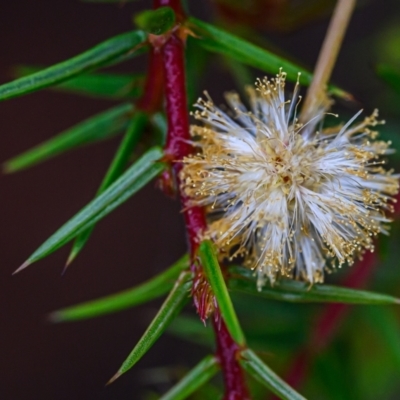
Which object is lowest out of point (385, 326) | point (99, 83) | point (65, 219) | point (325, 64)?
point (385, 326)

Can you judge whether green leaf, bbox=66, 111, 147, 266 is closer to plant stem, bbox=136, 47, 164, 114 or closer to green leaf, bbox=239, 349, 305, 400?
plant stem, bbox=136, 47, 164, 114

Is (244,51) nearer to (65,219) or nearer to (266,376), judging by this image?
(266,376)

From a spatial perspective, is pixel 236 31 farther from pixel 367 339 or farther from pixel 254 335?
pixel 367 339

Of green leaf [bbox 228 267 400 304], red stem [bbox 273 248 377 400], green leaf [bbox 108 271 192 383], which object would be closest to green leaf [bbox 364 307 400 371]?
red stem [bbox 273 248 377 400]

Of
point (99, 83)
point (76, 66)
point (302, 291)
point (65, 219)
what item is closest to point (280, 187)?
point (302, 291)

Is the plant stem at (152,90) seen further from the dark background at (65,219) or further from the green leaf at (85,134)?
the dark background at (65,219)
